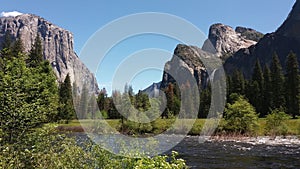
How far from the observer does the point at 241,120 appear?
51.8 metres

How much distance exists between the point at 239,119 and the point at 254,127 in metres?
2.88

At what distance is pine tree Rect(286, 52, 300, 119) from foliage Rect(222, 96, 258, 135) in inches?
830

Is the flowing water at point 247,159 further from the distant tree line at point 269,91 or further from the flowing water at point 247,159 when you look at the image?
the distant tree line at point 269,91

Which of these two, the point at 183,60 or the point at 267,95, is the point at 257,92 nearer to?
the point at 267,95

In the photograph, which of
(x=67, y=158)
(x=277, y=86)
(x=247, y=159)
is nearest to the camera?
(x=67, y=158)

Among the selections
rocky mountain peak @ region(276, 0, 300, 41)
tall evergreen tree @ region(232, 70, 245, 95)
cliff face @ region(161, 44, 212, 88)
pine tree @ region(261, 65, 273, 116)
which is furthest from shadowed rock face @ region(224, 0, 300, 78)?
pine tree @ region(261, 65, 273, 116)

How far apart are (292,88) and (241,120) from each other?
88.3 ft

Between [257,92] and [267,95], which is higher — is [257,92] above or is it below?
above

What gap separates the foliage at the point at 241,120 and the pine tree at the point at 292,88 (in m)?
21.1

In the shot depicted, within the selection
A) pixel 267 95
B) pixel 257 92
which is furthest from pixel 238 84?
pixel 267 95

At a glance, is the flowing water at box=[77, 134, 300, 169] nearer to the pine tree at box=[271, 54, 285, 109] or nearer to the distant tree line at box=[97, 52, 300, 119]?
the distant tree line at box=[97, 52, 300, 119]

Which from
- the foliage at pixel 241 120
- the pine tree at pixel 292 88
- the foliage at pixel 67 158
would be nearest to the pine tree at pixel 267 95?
the pine tree at pixel 292 88

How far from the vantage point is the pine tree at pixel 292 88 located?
2709 inches

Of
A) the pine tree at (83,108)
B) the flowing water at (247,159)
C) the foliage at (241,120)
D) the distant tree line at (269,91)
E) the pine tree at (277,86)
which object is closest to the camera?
the pine tree at (83,108)
